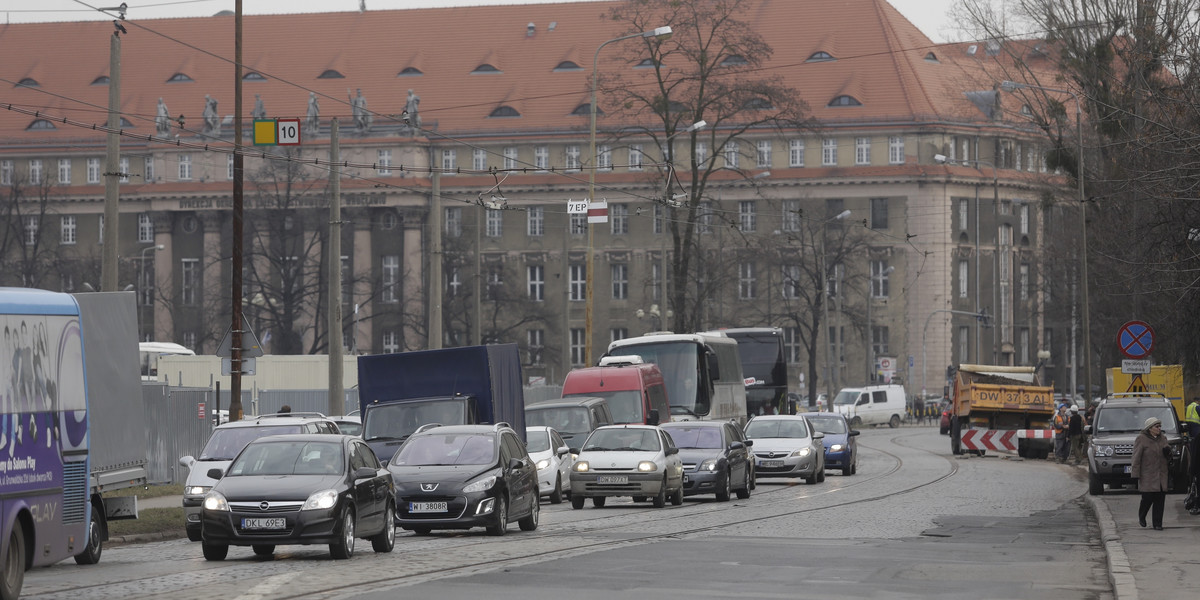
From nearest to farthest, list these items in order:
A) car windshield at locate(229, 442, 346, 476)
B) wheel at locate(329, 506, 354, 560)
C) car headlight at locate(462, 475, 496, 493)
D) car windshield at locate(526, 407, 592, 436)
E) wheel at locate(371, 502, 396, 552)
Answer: wheel at locate(329, 506, 354, 560)
car windshield at locate(229, 442, 346, 476)
wheel at locate(371, 502, 396, 552)
car headlight at locate(462, 475, 496, 493)
car windshield at locate(526, 407, 592, 436)

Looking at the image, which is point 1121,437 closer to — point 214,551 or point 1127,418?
point 1127,418

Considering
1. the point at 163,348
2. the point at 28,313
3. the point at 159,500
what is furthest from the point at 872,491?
the point at 163,348

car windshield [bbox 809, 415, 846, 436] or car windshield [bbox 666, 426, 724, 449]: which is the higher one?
car windshield [bbox 666, 426, 724, 449]

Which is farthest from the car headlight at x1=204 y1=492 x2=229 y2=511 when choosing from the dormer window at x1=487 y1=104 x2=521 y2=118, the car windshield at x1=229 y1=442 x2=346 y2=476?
the dormer window at x1=487 y1=104 x2=521 y2=118

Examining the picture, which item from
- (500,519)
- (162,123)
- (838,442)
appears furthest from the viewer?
(162,123)

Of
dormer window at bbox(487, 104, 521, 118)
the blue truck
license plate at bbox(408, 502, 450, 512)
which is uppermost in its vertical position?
dormer window at bbox(487, 104, 521, 118)

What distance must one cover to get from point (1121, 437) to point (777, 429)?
8.09 metres

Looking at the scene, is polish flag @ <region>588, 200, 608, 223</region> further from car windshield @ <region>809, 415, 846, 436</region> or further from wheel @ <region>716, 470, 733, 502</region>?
wheel @ <region>716, 470, 733, 502</region>

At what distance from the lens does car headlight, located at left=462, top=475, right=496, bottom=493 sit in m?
22.6

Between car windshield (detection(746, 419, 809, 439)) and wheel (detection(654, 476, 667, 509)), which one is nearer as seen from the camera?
wheel (detection(654, 476, 667, 509))

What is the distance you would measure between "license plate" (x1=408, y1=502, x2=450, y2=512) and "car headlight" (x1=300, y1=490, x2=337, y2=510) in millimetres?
3733

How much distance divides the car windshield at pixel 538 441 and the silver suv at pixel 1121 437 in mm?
9582

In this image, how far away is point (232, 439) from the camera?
1044 inches

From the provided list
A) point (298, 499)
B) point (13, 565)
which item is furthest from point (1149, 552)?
point (13, 565)
